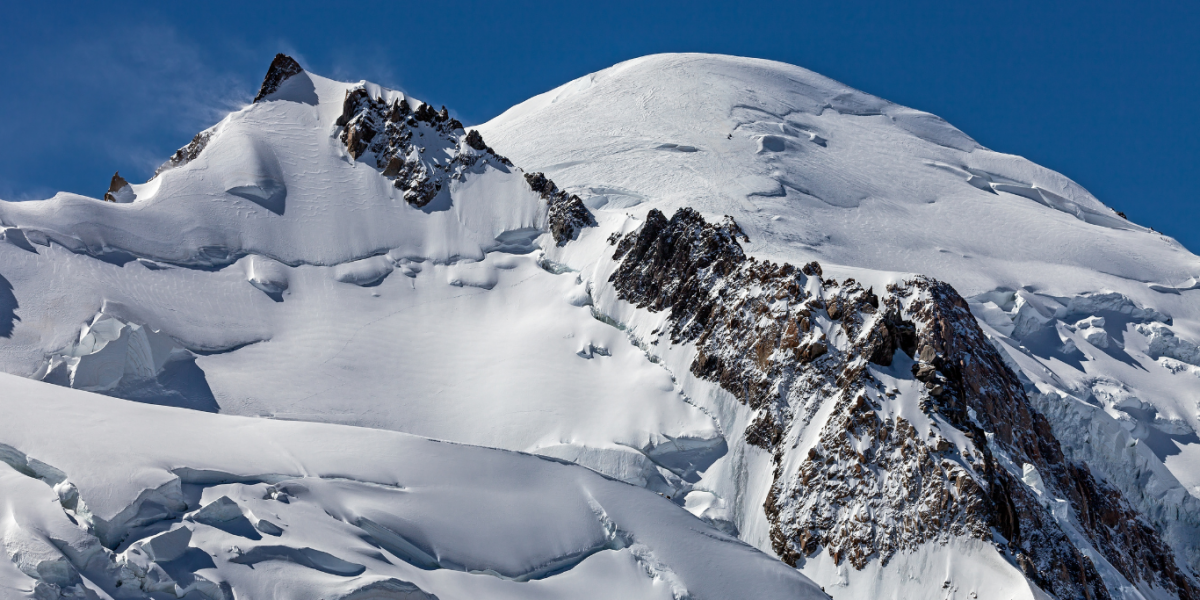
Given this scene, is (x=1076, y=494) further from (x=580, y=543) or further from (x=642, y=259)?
(x=580, y=543)

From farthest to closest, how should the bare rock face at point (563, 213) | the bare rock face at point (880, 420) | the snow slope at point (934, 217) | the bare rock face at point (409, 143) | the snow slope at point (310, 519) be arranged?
1. the bare rock face at point (409, 143)
2. the bare rock face at point (563, 213)
3. the snow slope at point (934, 217)
4. the bare rock face at point (880, 420)
5. the snow slope at point (310, 519)

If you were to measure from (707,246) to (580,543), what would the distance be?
24024 millimetres

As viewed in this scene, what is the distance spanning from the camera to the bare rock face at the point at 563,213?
52469 millimetres

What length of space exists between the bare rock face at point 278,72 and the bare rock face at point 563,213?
55.9 ft

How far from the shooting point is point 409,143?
188 ft

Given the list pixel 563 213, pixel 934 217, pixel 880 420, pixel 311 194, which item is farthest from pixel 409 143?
pixel 934 217

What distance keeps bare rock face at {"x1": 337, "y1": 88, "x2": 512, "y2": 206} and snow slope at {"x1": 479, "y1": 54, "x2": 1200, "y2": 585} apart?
7.83m

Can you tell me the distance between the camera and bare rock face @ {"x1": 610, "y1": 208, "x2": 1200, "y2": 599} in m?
35.6

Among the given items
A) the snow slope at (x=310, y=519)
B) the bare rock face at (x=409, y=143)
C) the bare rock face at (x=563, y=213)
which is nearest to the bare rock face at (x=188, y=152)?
the bare rock face at (x=409, y=143)

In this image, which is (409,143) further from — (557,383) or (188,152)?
(557,383)

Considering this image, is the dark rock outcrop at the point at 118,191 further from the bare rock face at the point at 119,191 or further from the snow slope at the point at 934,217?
the snow slope at the point at 934,217

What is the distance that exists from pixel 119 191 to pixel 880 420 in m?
37.4

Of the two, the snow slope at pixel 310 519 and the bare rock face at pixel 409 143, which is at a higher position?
the bare rock face at pixel 409 143

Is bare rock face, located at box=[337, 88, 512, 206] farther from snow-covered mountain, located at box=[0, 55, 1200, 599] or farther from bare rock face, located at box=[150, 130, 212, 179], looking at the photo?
bare rock face, located at box=[150, 130, 212, 179]
